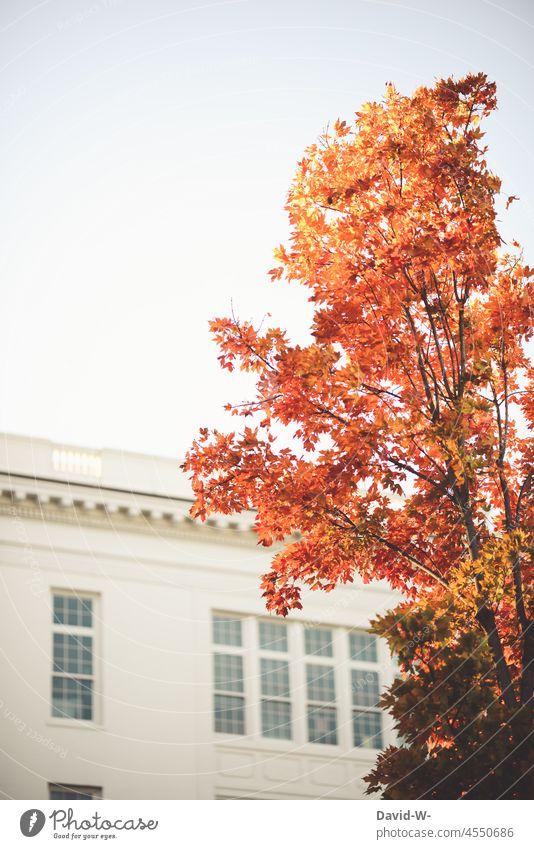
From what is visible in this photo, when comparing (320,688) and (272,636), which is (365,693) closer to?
(320,688)

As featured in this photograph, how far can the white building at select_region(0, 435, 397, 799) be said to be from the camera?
26.6 m

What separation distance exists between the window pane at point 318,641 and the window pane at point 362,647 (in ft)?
1.85

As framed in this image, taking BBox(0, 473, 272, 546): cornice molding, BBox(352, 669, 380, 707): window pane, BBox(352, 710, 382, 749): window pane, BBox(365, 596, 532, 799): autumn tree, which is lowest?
BBox(365, 596, 532, 799): autumn tree

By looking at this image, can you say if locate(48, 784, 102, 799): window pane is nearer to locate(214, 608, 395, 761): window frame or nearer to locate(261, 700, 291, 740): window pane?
locate(214, 608, 395, 761): window frame

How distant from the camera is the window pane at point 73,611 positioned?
91.5 ft

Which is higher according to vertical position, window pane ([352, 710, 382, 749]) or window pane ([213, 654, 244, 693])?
window pane ([213, 654, 244, 693])

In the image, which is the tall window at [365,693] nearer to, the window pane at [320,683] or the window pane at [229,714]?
the window pane at [320,683]

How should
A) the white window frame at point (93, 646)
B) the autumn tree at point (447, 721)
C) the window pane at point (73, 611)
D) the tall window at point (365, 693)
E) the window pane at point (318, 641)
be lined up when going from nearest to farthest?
the autumn tree at point (447, 721)
the white window frame at point (93, 646)
the window pane at point (73, 611)
the tall window at point (365, 693)
the window pane at point (318, 641)

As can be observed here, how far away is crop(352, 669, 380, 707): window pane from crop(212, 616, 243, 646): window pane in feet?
10.2

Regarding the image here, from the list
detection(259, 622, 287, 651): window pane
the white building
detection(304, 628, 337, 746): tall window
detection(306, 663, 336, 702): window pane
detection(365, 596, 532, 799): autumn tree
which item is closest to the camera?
detection(365, 596, 532, 799): autumn tree

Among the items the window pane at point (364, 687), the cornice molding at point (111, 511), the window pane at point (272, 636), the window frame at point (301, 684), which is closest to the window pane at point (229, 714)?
the window frame at point (301, 684)

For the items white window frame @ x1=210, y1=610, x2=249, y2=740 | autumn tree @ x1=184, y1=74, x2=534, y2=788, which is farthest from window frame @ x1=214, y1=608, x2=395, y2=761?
autumn tree @ x1=184, y1=74, x2=534, y2=788

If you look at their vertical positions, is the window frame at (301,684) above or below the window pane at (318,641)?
below

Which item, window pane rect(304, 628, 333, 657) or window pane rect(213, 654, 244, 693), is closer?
window pane rect(213, 654, 244, 693)
